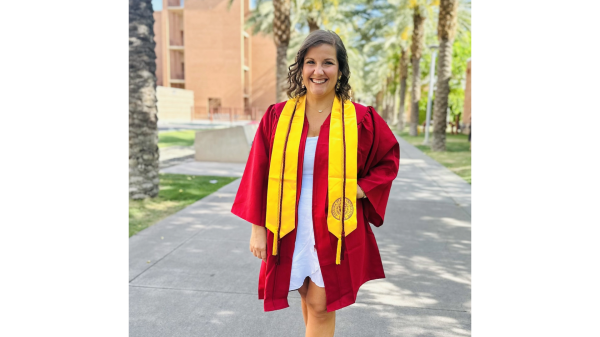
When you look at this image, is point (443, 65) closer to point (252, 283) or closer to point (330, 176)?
point (252, 283)

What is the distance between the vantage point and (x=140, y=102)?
6500mm

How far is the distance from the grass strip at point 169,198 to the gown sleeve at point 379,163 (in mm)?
3471

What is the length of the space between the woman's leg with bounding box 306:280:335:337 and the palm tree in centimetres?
495

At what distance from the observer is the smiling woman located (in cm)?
217

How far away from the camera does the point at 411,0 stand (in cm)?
1844

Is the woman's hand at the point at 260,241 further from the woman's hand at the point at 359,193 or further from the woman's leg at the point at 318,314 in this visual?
the woman's hand at the point at 359,193

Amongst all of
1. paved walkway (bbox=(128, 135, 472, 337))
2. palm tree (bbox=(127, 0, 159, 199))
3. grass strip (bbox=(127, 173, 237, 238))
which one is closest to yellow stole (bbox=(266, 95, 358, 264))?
paved walkway (bbox=(128, 135, 472, 337))

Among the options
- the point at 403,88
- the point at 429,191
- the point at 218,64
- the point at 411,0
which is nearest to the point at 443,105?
the point at 411,0

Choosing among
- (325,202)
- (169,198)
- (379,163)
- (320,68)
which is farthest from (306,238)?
(169,198)

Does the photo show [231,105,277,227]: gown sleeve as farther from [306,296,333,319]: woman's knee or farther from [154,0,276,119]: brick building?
[154,0,276,119]: brick building
